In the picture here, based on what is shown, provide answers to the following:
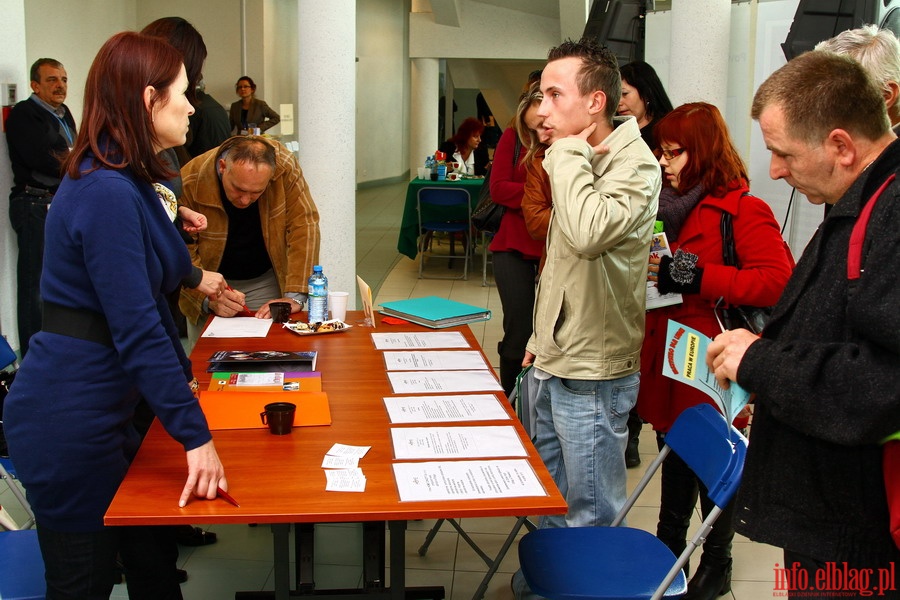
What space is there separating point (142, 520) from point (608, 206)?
1.26 meters

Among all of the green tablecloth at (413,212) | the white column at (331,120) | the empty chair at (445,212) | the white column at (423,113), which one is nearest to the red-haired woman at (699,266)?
the white column at (331,120)

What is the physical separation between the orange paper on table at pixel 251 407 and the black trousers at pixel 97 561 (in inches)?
13.3

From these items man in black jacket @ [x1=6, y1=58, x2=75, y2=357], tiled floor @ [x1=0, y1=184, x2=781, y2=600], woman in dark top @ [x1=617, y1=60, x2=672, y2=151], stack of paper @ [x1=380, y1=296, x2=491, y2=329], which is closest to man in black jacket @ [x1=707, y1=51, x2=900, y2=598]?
tiled floor @ [x1=0, y1=184, x2=781, y2=600]

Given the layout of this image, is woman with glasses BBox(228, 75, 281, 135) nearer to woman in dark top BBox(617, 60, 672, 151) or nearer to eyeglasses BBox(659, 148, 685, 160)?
woman in dark top BBox(617, 60, 672, 151)

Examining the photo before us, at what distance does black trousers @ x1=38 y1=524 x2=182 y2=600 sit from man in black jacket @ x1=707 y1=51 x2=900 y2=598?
4.28 ft

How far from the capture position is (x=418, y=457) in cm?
207

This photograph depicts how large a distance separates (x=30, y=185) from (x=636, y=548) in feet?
13.7

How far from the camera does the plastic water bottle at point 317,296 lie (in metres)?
3.24

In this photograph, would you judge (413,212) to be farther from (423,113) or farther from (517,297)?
(423,113)

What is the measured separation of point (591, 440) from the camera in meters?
2.43

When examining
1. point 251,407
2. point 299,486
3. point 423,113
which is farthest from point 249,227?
point 423,113

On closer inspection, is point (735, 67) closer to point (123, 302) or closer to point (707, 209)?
point (707, 209)

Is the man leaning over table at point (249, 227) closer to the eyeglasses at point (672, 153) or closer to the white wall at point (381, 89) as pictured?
the eyeglasses at point (672, 153)

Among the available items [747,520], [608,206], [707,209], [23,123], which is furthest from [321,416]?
[23,123]
